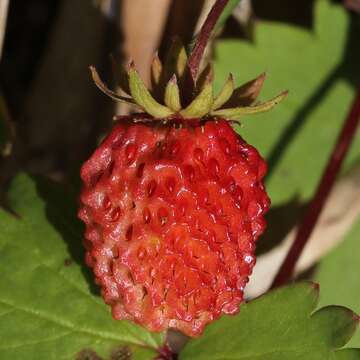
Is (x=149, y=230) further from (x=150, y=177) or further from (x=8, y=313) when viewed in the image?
(x=8, y=313)

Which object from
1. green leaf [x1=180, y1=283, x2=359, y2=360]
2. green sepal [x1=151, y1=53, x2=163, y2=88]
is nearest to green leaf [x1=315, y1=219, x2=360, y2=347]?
green leaf [x1=180, y1=283, x2=359, y2=360]

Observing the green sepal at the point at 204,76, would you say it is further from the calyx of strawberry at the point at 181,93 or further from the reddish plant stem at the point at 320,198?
the reddish plant stem at the point at 320,198

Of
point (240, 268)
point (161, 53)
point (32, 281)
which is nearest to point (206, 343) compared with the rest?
point (240, 268)

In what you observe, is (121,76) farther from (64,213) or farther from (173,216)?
(64,213)

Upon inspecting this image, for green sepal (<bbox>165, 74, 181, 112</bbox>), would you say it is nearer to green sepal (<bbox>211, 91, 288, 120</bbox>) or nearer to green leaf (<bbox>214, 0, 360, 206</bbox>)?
green sepal (<bbox>211, 91, 288, 120</bbox>)

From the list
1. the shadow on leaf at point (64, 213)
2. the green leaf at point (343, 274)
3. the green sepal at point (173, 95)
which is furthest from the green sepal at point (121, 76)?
the green leaf at point (343, 274)

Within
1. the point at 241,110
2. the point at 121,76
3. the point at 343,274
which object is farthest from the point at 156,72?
the point at 343,274
